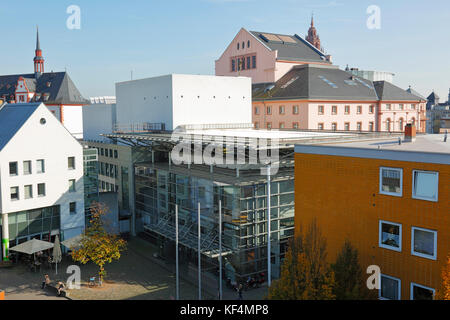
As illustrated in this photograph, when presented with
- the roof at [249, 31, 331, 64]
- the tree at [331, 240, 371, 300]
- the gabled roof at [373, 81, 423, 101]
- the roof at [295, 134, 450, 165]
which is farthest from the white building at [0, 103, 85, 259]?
the gabled roof at [373, 81, 423, 101]

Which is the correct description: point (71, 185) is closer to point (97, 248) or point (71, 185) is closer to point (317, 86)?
point (97, 248)

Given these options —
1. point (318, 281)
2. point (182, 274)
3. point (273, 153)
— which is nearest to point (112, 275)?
point (182, 274)

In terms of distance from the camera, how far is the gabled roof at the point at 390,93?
54.4 m

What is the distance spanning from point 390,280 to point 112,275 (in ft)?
52.4

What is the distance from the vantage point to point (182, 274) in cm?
2683

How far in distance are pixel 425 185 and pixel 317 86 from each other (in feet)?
114

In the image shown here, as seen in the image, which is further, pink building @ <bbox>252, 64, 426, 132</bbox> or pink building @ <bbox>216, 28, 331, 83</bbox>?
pink building @ <bbox>216, 28, 331, 83</bbox>

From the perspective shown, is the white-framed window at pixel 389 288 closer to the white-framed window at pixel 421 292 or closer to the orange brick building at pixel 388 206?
the orange brick building at pixel 388 206

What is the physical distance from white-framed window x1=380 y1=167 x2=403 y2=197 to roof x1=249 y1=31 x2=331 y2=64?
131 feet

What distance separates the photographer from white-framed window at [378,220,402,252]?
56.4 feet

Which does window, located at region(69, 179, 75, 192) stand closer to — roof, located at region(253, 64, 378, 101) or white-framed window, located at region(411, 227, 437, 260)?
white-framed window, located at region(411, 227, 437, 260)

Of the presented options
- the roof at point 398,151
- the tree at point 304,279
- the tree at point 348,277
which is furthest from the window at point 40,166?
the tree at point 348,277

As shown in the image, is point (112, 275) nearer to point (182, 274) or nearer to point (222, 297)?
point (182, 274)

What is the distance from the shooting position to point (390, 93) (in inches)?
2176
